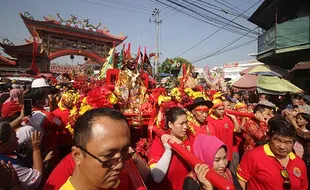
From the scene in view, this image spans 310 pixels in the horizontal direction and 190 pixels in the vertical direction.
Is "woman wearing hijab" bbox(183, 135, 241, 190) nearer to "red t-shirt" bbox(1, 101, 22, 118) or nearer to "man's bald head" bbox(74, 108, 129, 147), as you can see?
"man's bald head" bbox(74, 108, 129, 147)

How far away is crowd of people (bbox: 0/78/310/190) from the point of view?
1139 mm

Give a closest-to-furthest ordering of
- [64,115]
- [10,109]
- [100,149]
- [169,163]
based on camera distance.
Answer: [100,149], [169,163], [10,109], [64,115]

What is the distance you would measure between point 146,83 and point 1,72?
2117 centimetres

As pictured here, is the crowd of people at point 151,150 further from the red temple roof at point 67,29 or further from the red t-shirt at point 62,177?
the red temple roof at point 67,29

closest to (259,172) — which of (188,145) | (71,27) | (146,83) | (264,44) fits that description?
(188,145)

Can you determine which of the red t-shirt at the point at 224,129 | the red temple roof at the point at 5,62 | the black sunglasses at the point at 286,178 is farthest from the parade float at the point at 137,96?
the red temple roof at the point at 5,62

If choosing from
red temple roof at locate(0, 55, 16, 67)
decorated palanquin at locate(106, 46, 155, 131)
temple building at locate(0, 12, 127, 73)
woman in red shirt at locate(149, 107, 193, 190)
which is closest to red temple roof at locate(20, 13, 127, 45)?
temple building at locate(0, 12, 127, 73)

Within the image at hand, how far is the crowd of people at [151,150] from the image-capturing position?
1.14 metres

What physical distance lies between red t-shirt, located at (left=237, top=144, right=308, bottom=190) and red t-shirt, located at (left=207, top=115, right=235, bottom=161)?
4.84ft

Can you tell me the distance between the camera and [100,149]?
3.61 feet

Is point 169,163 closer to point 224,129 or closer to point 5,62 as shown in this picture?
point 224,129

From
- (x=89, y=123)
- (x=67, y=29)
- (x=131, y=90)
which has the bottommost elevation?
(x=89, y=123)

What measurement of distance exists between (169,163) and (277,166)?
119 cm

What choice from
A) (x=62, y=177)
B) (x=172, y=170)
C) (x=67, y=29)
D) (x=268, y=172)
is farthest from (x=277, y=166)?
(x=67, y=29)
